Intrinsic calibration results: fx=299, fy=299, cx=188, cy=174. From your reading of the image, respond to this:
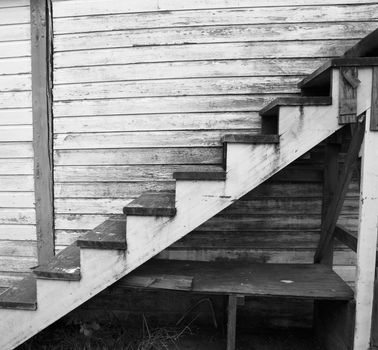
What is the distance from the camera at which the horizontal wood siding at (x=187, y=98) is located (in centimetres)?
273

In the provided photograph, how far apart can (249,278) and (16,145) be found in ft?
8.33

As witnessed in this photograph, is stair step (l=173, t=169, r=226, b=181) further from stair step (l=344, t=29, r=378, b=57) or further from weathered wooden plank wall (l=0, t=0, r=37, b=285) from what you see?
weathered wooden plank wall (l=0, t=0, r=37, b=285)

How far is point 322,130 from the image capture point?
1.91m

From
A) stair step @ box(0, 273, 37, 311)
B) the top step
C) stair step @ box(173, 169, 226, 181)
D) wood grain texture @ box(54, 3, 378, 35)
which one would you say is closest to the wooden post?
wood grain texture @ box(54, 3, 378, 35)

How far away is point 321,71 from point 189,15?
1393 mm

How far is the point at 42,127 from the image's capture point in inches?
115

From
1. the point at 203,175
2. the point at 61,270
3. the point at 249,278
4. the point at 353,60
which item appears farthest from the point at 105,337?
the point at 353,60

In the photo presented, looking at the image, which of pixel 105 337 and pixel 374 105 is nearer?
pixel 374 105

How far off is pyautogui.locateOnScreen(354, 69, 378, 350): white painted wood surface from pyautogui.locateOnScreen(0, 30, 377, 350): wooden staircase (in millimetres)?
74

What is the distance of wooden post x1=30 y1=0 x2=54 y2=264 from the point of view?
2865 mm

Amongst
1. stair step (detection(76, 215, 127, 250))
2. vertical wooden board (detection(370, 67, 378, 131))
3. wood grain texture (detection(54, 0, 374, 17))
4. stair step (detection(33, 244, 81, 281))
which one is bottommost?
stair step (detection(33, 244, 81, 281))

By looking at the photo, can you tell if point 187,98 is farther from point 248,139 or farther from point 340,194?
point 340,194

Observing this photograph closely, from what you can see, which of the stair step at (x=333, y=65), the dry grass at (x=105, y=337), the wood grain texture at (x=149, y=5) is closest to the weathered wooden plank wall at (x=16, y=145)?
the wood grain texture at (x=149, y=5)

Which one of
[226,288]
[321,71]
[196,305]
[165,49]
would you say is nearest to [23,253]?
[196,305]
